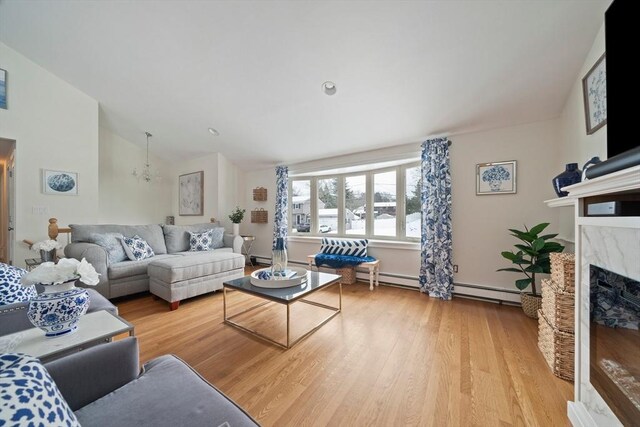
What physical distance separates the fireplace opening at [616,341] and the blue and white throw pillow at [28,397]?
1.81 meters

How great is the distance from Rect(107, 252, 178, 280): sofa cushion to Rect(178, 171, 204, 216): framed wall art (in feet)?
7.24

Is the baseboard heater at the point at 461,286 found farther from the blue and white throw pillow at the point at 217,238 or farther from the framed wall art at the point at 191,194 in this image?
the framed wall art at the point at 191,194

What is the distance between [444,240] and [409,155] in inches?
50.0

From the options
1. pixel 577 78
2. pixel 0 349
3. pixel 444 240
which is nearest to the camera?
pixel 0 349

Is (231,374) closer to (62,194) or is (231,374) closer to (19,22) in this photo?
(62,194)

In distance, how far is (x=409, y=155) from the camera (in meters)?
3.41

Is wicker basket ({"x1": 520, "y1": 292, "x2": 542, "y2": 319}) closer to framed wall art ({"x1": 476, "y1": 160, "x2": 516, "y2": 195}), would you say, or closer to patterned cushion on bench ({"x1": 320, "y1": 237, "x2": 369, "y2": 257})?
framed wall art ({"x1": 476, "y1": 160, "x2": 516, "y2": 195})

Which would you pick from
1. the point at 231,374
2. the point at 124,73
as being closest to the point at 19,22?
the point at 124,73

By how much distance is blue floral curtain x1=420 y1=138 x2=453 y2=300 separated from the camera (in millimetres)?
2986

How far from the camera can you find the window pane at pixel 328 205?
4488mm

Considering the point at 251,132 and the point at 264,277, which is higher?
the point at 251,132

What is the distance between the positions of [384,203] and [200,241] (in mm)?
3055

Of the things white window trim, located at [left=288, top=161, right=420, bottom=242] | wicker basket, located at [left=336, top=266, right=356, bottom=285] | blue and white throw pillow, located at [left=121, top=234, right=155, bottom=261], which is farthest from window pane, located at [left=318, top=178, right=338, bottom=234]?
blue and white throw pillow, located at [left=121, top=234, right=155, bottom=261]

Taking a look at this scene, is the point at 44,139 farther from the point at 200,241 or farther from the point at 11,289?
the point at 11,289
